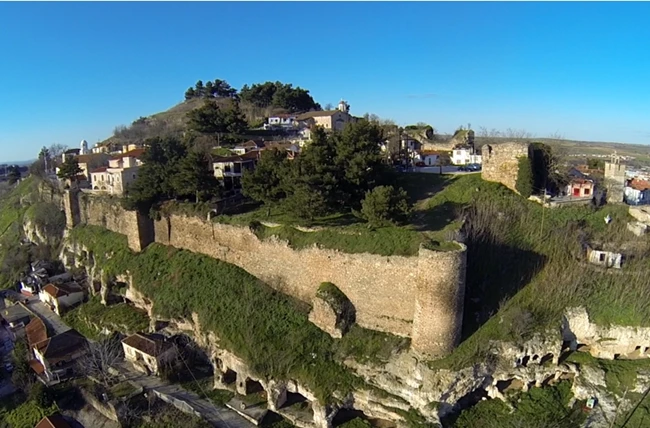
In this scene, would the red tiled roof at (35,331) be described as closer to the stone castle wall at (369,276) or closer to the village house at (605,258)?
the stone castle wall at (369,276)

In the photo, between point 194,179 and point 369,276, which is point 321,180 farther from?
point 194,179

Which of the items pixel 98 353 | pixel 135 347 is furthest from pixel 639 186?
pixel 98 353

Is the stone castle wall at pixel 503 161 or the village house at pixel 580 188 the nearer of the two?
the stone castle wall at pixel 503 161

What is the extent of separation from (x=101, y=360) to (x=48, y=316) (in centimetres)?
1082

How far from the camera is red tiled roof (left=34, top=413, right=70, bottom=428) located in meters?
18.8

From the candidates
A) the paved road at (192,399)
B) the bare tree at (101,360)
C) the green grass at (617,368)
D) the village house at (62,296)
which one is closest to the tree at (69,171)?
the village house at (62,296)

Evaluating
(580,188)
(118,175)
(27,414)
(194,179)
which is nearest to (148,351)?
(27,414)

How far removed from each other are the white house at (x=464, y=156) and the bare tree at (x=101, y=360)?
96.9 ft

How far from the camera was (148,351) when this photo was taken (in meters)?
22.4

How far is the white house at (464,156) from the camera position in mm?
36125

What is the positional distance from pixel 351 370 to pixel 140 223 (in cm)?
1901

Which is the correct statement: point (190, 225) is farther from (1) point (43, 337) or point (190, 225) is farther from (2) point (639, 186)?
(2) point (639, 186)

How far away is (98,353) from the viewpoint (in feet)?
76.0

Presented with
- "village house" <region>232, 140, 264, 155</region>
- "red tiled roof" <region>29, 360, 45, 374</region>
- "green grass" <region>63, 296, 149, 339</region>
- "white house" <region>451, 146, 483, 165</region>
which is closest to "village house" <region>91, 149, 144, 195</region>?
"village house" <region>232, 140, 264, 155</region>
